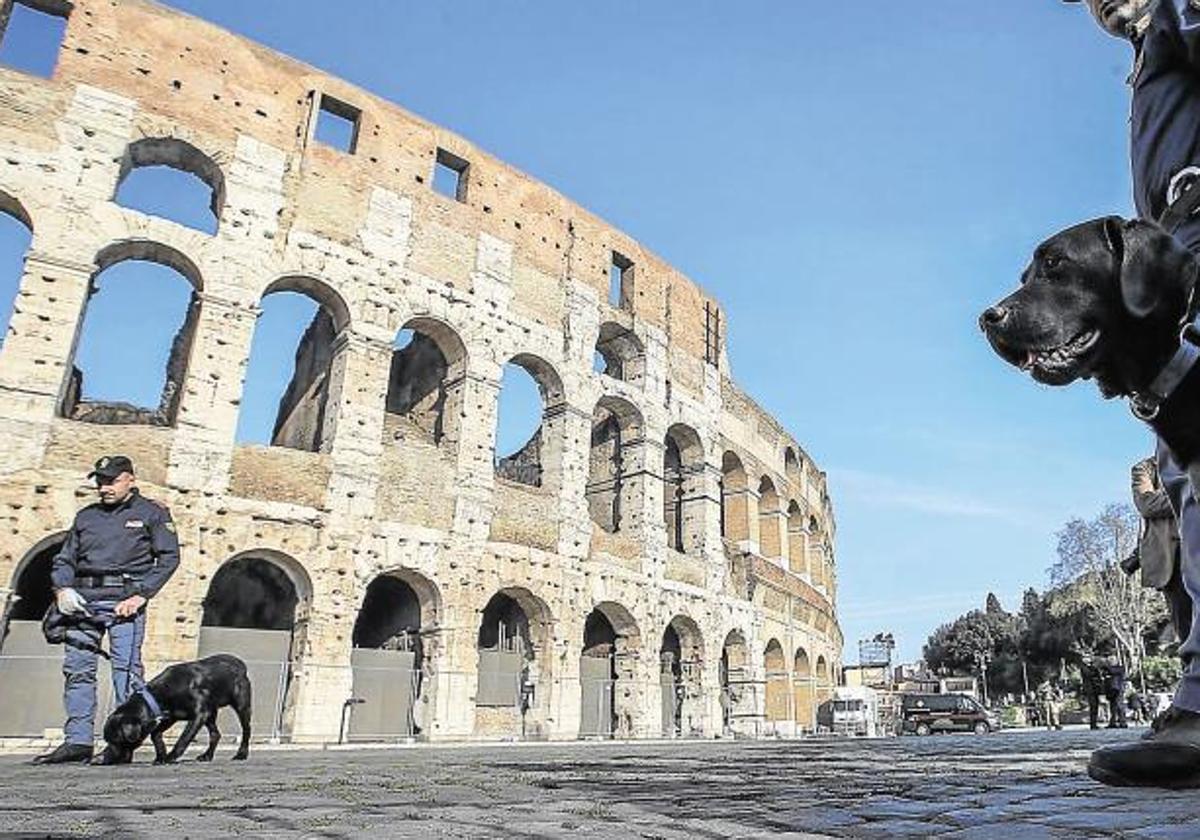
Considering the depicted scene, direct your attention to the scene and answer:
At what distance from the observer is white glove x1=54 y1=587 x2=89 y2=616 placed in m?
5.30

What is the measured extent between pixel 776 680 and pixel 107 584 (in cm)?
2060

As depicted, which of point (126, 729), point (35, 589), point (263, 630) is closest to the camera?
point (126, 729)

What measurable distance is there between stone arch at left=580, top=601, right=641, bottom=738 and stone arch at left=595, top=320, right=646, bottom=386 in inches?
223

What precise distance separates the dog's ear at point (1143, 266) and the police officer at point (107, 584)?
5.56m

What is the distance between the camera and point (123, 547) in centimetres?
561

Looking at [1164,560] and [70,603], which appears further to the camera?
[70,603]

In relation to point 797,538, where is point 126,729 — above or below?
below

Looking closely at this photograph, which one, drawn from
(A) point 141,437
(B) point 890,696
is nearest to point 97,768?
(A) point 141,437

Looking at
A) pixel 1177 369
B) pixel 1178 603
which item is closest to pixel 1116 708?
pixel 1178 603

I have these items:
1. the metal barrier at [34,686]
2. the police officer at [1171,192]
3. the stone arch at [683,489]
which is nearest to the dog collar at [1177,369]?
the police officer at [1171,192]

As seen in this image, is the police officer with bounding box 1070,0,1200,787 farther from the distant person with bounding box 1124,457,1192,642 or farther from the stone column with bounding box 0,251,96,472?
the stone column with bounding box 0,251,96,472

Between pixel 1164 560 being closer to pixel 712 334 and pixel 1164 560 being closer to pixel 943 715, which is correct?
pixel 712 334

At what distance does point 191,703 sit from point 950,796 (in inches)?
204

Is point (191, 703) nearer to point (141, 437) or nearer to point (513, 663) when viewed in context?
point (141, 437)
